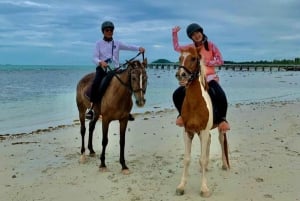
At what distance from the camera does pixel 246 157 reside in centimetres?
884

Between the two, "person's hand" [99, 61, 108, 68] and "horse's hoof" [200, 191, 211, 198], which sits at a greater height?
"person's hand" [99, 61, 108, 68]

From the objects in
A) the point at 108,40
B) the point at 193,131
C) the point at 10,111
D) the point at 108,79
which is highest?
the point at 108,40

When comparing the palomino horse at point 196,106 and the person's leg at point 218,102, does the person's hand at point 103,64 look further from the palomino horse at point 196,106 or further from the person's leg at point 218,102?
the palomino horse at point 196,106

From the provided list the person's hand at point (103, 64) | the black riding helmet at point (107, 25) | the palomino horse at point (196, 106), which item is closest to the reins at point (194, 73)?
the palomino horse at point (196, 106)

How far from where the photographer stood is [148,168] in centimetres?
820

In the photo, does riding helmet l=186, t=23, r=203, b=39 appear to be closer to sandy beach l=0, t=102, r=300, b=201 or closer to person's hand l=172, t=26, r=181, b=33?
person's hand l=172, t=26, r=181, b=33

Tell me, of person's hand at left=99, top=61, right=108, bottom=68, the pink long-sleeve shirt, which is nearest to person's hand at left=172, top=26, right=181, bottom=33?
the pink long-sleeve shirt

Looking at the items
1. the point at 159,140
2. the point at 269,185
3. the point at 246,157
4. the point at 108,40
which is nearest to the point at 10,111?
the point at 159,140

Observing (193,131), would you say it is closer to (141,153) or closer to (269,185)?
(269,185)

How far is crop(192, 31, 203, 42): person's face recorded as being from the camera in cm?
695

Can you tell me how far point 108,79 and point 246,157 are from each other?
10.9ft

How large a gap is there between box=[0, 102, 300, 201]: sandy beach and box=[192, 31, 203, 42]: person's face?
7.91ft

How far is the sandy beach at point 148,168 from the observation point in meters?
6.59

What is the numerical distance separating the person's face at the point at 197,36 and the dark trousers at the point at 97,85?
2.47 meters
